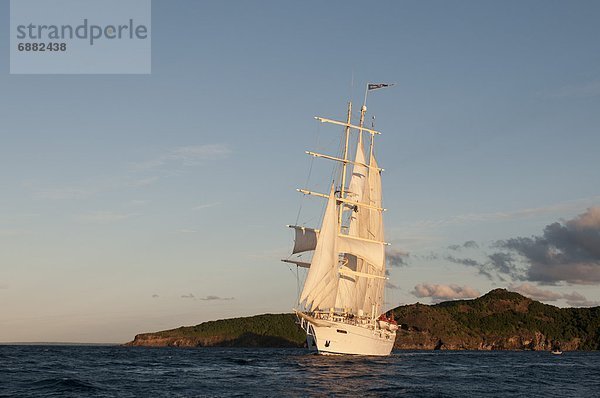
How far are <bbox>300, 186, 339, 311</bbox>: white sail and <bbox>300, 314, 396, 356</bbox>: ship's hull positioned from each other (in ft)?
11.9

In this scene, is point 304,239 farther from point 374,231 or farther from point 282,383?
point 282,383

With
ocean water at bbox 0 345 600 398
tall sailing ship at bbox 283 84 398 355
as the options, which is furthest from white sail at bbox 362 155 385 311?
ocean water at bbox 0 345 600 398

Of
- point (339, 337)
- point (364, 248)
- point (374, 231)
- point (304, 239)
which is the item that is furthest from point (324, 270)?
point (374, 231)

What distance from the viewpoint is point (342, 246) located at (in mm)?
127500

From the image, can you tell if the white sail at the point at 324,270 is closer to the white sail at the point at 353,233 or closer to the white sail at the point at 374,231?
the white sail at the point at 353,233

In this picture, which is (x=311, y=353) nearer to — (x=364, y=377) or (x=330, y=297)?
(x=330, y=297)

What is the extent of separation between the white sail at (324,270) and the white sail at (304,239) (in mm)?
13889

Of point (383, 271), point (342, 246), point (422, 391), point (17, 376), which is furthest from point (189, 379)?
point (383, 271)

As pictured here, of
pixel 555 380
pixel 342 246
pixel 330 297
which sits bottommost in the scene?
pixel 555 380

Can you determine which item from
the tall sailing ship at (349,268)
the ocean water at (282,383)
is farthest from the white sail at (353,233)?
the ocean water at (282,383)

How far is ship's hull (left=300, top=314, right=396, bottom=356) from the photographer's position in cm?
11069

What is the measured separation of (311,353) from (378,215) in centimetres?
3695

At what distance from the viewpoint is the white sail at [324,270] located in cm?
10819

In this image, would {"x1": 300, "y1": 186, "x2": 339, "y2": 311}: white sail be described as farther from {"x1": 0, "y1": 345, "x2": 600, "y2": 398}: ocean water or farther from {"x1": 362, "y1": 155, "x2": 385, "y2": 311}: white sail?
{"x1": 362, "y1": 155, "x2": 385, "y2": 311}: white sail
